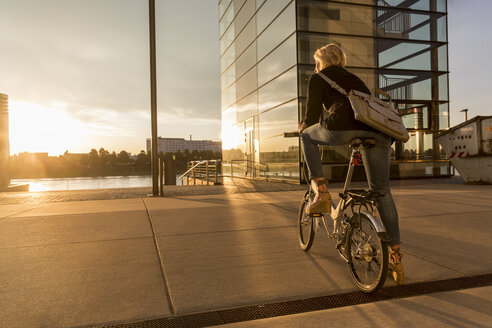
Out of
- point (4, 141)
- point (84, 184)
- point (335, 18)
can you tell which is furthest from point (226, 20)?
point (4, 141)

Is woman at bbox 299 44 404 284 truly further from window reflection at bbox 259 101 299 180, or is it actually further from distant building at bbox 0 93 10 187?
distant building at bbox 0 93 10 187

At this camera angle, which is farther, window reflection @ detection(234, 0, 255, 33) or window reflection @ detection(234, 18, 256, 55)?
window reflection @ detection(234, 0, 255, 33)

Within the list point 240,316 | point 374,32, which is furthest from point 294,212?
point 374,32

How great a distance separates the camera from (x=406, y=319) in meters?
2.12

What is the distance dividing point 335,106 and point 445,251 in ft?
6.64

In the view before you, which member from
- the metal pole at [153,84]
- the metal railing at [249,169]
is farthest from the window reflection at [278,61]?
the metal pole at [153,84]

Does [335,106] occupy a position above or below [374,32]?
below

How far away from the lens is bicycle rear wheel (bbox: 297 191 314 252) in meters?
3.57

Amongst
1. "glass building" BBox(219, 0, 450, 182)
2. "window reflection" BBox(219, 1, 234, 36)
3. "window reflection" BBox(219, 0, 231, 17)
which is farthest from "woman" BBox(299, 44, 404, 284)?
"window reflection" BBox(219, 0, 231, 17)

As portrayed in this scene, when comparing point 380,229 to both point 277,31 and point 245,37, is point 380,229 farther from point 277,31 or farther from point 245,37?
point 245,37

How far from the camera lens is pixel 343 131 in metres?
2.69

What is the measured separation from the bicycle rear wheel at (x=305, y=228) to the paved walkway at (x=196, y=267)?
0.12 meters

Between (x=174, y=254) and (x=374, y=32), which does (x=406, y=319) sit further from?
(x=374, y=32)

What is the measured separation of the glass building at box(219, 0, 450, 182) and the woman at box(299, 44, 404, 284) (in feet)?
35.4
